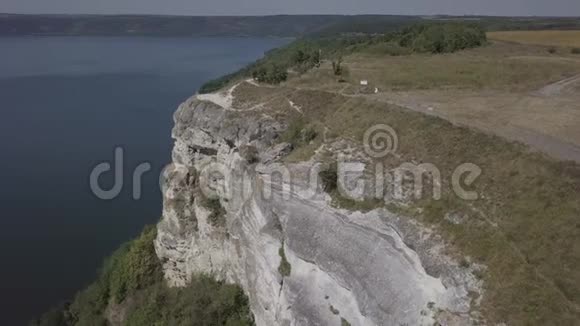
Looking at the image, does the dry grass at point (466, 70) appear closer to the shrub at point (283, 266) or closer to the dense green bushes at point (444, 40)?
the dense green bushes at point (444, 40)

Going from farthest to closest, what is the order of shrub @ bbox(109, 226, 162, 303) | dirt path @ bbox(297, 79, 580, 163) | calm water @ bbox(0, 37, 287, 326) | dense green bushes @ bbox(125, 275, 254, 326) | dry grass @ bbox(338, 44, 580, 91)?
calm water @ bbox(0, 37, 287, 326), shrub @ bbox(109, 226, 162, 303), dry grass @ bbox(338, 44, 580, 91), dense green bushes @ bbox(125, 275, 254, 326), dirt path @ bbox(297, 79, 580, 163)

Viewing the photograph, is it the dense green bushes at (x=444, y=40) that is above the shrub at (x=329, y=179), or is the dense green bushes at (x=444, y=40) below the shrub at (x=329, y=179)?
above

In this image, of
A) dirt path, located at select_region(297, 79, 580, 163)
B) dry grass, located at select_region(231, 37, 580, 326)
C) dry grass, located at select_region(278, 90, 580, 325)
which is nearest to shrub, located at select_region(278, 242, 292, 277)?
dry grass, located at select_region(231, 37, 580, 326)

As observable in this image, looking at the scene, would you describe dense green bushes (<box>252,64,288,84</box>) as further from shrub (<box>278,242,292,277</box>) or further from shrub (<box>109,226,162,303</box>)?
shrub (<box>278,242,292,277</box>)

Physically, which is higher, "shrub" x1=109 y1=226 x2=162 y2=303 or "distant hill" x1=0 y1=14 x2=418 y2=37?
"distant hill" x1=0 y1=14 x2=418 y2=37

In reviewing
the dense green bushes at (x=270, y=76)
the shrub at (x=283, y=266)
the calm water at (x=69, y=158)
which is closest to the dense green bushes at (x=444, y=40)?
the dense green bushes at (x=270, y=76)

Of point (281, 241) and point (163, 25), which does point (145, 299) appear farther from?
point (163, 25)

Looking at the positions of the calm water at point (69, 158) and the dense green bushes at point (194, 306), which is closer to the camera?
the dense green bushes at point (194, 306)
